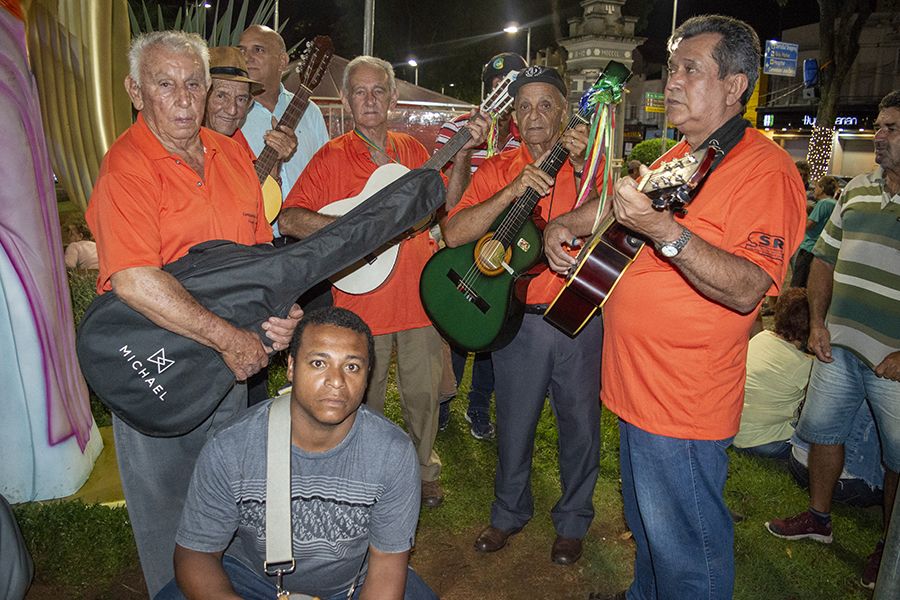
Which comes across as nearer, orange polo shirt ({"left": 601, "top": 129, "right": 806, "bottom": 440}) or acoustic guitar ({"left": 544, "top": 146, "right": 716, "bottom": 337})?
acoustic guitar ({"left": 544, "top": 146, "right": 716, "bottom": 337})

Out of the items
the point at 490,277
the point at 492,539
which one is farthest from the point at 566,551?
the point at 490,277

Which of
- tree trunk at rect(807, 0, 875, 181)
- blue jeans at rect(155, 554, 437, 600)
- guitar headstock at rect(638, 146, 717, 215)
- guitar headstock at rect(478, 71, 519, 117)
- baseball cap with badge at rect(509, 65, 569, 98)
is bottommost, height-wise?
blue jeans at rect(155, 554, 437, 600)

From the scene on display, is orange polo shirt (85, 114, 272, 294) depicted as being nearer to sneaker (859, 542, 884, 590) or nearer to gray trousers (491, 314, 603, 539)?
gray trousers (491, 314, 603, 539)

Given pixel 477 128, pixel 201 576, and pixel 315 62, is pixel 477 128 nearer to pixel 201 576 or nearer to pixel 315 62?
pixel 315 62

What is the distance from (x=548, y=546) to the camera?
12.7 ft

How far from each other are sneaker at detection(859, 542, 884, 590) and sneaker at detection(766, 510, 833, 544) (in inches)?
11.9

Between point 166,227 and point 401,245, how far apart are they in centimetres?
156

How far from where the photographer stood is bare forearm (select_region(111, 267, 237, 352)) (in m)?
2.35

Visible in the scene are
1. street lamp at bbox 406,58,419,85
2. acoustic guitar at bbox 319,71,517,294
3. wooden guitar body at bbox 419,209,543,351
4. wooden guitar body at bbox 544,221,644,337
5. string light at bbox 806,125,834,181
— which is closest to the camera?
wooden guitar body at bbox 544,221,644,337

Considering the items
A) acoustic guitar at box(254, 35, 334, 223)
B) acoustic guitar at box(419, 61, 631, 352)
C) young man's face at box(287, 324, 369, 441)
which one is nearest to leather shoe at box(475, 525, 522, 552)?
acoustic guitar at box(419, 61, 631, 352)

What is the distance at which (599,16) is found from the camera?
13133 millimetres

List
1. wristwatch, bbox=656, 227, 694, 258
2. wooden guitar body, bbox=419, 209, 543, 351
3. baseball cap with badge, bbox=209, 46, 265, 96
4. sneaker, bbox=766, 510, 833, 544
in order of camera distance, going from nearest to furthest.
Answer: wristwatch, bbox=656, 227, 694, 258 → wooden guitar body, bbox=419, 209, 543, 351 → baseball cap with badge, bbox=209, 46, 265, 96 → sneaker, bbox=766, 510, 833, 544

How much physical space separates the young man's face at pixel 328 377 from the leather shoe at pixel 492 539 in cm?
169

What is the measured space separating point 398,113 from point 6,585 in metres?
7.76
